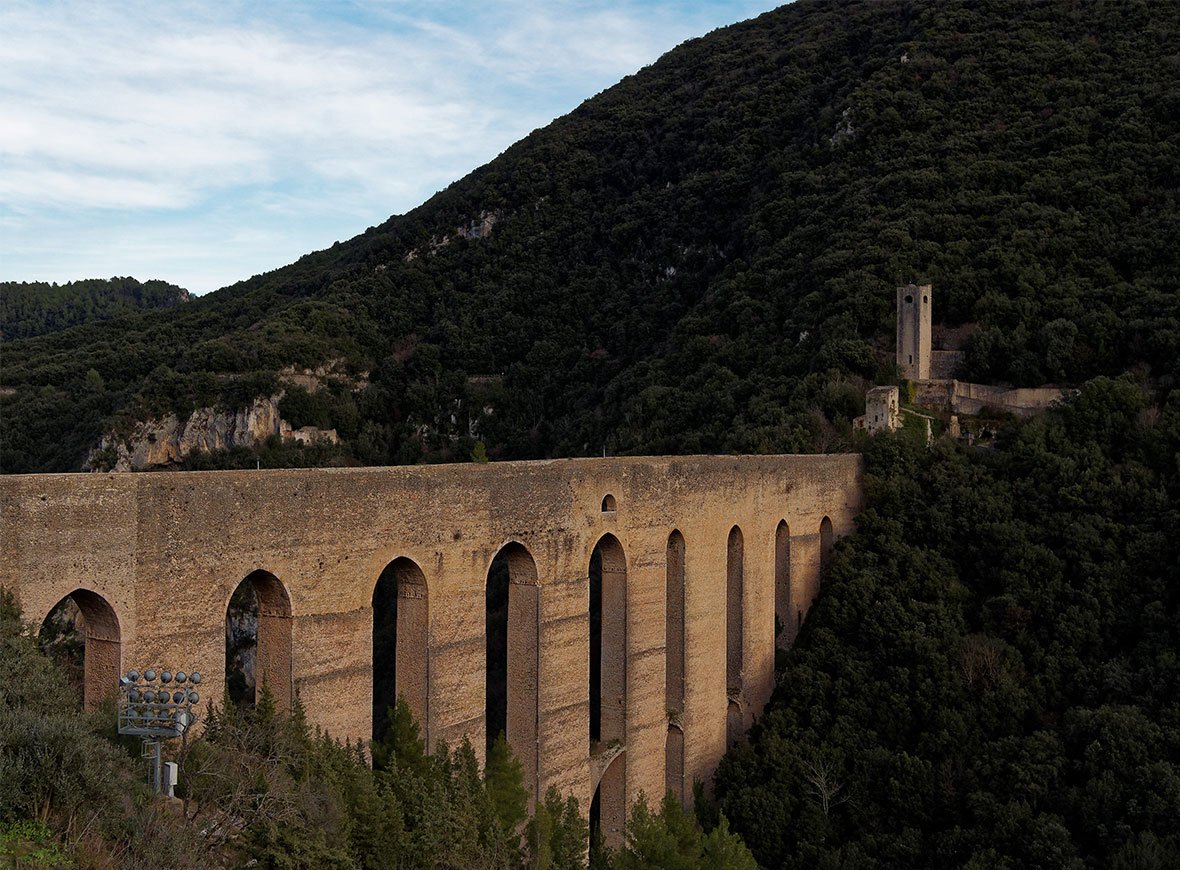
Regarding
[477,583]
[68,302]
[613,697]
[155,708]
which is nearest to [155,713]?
[155,708]

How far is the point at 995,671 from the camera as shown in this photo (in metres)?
21.5

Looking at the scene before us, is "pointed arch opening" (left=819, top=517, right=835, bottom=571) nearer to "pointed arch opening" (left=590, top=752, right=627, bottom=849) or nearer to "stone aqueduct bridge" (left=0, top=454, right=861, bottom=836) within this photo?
"stone aqueduct bridge" (left=0, top=454, right=861, bottom=836)

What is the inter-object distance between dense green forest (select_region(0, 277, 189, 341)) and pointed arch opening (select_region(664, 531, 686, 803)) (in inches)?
2694

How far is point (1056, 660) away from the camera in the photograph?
70.6ft

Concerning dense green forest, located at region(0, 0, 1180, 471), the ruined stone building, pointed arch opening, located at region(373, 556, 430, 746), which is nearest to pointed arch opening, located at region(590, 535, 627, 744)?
pointed arch opening, located at region(373, 556, 430, 746)

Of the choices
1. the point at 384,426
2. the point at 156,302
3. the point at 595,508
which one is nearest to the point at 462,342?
the point at 384,426

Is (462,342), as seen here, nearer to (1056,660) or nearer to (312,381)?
(312,381)

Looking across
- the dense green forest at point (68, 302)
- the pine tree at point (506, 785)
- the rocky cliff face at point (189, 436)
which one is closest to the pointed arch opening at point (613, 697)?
the pine tree at point (506, 785)

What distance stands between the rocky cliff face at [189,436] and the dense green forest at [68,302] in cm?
3584

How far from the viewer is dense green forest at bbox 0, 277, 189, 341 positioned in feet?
274

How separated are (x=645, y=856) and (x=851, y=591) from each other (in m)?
11.5

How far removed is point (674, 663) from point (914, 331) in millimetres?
17743

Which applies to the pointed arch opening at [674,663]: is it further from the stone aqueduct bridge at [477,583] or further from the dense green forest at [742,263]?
the dense green forest at [742,263]

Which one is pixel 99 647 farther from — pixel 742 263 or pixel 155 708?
pixel 742 263
